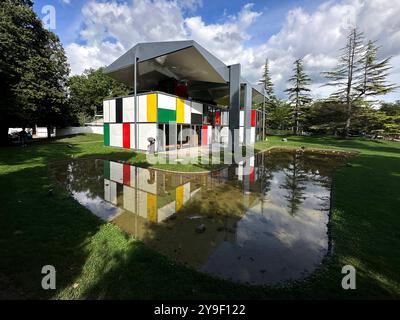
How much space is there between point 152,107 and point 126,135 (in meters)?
3.93

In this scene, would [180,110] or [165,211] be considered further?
[180,110]

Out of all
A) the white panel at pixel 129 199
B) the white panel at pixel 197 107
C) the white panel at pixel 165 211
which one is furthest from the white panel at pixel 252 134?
the white panel at pixel 165 211

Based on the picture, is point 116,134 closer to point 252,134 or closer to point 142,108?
point 142,108


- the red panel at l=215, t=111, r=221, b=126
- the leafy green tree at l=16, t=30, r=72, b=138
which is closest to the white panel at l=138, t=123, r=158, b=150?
the red panel at l=215, t=111, r=221, b=126

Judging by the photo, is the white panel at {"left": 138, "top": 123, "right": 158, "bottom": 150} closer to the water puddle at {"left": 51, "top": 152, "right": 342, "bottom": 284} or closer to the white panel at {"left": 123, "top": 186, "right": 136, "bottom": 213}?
the water puddle at {"left": 51, "top": 152, "right": 342, "bottom": 284}

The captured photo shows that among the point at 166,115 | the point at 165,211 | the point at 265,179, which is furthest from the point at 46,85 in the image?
the point at 265,179

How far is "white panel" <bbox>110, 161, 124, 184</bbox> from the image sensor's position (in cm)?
900

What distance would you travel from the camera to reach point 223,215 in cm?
563

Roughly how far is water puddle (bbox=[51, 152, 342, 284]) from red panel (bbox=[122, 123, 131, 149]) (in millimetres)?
7226

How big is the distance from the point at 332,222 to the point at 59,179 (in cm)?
980

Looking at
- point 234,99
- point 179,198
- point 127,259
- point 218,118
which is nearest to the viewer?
point 127,259

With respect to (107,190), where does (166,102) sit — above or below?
above

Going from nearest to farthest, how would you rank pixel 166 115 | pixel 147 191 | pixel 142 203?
1. pixel 142 203
2. pixel 147 191
3. pixel 166 115

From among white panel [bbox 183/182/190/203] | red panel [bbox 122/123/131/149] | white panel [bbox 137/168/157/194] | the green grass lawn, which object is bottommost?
the green grass lawn
